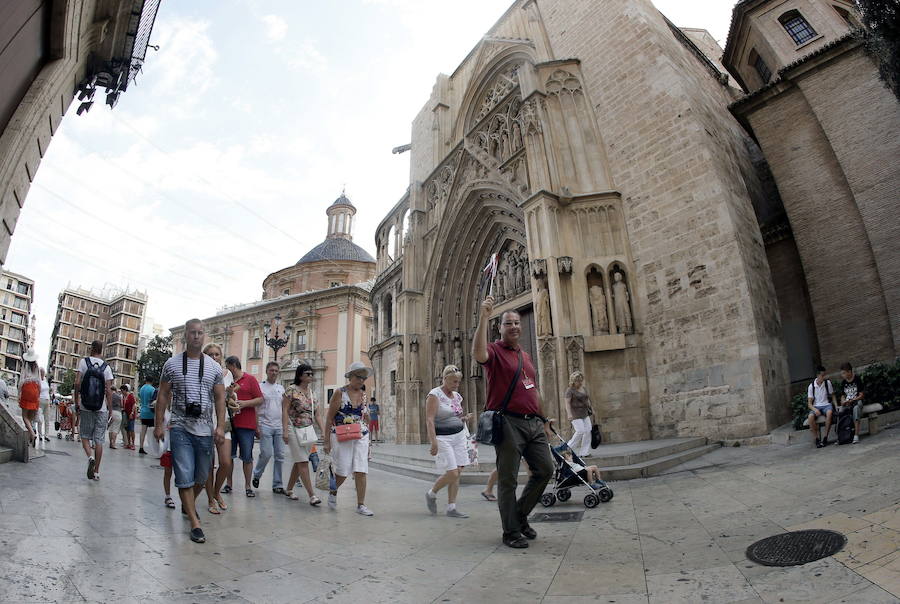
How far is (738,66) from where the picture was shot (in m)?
17.0

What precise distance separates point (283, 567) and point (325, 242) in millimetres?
46503

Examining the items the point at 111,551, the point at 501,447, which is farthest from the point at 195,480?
the point at 501,447

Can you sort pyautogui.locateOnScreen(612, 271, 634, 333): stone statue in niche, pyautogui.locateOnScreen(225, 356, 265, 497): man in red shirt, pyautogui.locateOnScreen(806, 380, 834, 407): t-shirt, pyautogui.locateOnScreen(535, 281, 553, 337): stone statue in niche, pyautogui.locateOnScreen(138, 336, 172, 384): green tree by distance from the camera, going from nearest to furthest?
pyautogui.locateOnScreen(225, 356, 265, 497): man in red shirt
pyautogui.locateOnScreen(806, 380, 834, 407): t-shirt
pyautogui.locateOnScreen(612, 271, 634, 333): stone statue in niche
pyautogui.locateOnScreen(535, 281, 553, 337): stone statue in niche
pyautogui.locateOnScreen(138, 336, 172, 384): green tree

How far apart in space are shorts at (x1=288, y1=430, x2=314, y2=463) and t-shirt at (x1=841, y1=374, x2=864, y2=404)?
740 centimetres

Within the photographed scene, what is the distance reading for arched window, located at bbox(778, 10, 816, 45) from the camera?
14.7 m

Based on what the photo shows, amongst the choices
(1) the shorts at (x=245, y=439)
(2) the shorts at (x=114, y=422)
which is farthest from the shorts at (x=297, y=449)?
(2) the shorts at (x=114, y=422)

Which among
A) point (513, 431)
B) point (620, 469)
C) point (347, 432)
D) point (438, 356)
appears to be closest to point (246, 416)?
point (347, 432)

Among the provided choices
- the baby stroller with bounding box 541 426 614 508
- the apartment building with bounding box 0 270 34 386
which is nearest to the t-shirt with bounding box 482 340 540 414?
the baby stroller with bounding box 541 426 614 508

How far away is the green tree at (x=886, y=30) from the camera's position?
23.7 feet

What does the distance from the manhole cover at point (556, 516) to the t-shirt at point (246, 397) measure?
3.37 metres

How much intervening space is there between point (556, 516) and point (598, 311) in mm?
7000

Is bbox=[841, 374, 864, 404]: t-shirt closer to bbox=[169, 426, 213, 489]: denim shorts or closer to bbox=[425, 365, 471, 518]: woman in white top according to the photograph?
bbox=[425, 365, 471, 518]: woman in white top

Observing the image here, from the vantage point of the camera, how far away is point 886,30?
7.36 m

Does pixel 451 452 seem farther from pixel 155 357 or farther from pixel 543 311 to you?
pixel 155 357
